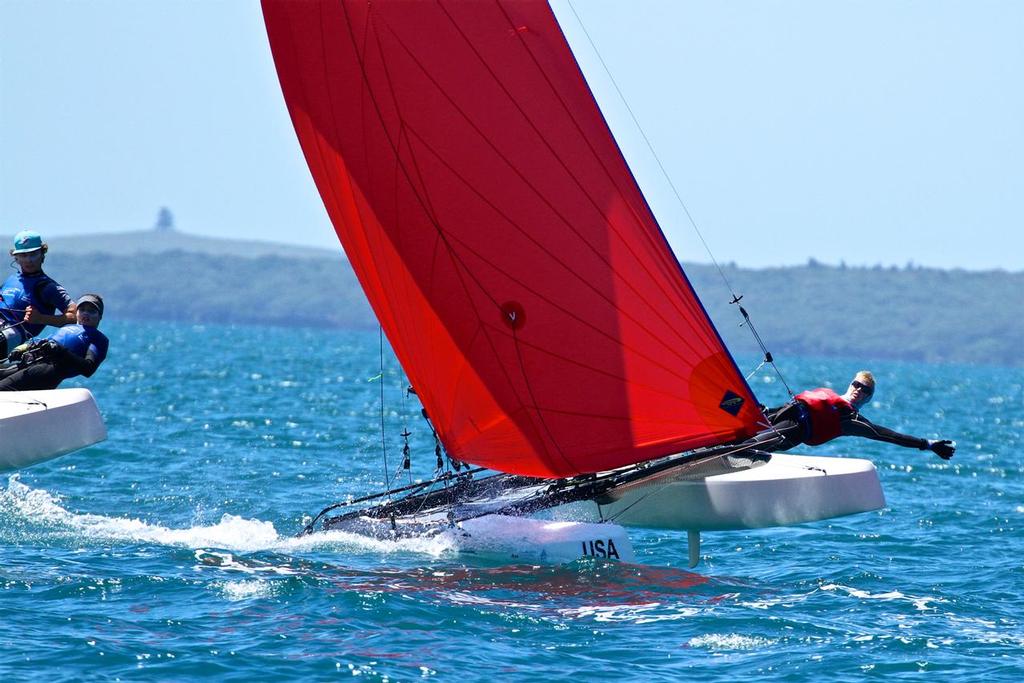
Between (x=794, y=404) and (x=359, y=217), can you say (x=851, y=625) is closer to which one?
(x=794, y=404)

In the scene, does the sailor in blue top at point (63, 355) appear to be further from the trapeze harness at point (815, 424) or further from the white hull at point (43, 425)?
the trapeze harness at point (815, 424)

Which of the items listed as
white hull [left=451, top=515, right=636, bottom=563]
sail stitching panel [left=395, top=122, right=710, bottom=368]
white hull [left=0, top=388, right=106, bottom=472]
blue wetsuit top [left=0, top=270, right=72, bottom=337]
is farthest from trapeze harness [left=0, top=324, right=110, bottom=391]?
white hull [left=451, top=515, right=636, bottom=563]

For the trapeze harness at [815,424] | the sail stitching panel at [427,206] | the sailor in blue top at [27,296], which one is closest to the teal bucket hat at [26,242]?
the sailor in blue top at [27,296]

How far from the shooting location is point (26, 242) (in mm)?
13172

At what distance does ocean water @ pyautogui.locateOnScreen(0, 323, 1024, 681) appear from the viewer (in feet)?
32.0

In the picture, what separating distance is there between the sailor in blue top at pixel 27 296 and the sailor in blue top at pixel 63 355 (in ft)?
0.98

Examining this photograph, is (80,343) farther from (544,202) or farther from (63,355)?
(544,202)

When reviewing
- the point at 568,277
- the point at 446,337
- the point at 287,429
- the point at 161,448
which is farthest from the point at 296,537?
the point at 287,429

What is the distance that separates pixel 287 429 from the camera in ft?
83.9

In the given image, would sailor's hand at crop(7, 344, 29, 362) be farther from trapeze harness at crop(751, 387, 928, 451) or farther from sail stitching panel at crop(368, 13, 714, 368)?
trapeze harness at crop(751, 387, 928, 451)

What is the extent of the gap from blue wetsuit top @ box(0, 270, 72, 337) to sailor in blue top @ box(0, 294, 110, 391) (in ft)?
1.18

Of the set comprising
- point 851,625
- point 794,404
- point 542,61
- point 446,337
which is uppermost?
point 542,61

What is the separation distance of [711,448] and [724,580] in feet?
4.14

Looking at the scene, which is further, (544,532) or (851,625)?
(544,532)
